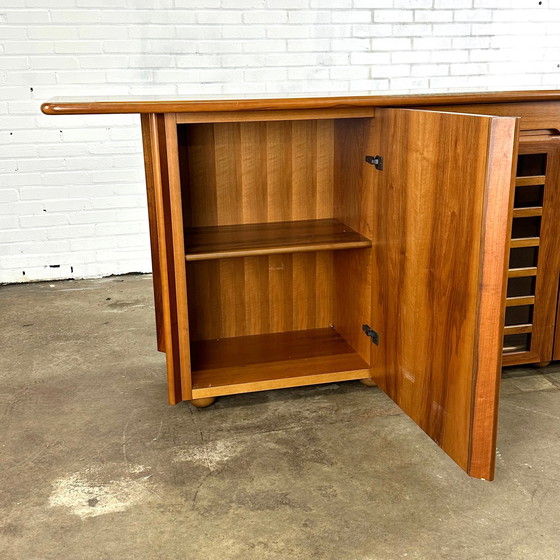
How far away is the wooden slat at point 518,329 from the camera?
236cm

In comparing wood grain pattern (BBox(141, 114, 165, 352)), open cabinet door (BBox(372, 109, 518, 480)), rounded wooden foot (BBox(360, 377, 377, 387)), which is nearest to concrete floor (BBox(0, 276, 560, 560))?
rounded wooden foot (BBox(360, 377, 377, 387))

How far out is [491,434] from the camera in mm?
1743

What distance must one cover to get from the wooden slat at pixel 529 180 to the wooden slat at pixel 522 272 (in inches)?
10.8

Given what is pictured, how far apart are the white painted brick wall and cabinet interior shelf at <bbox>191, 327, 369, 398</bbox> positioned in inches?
61.5

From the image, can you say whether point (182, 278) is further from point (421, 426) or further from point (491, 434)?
point (491, 434)

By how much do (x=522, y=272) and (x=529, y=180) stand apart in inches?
11.8

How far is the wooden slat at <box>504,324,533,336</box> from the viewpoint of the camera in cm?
236

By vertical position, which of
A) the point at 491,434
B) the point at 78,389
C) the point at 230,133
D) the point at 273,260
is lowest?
the point at 78,389

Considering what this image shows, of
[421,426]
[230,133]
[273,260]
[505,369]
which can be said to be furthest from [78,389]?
[505,369]

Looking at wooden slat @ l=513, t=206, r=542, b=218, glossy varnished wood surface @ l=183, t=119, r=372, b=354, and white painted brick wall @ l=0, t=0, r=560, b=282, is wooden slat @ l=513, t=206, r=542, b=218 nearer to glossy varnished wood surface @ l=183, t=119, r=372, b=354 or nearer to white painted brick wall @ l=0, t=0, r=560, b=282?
glossy varnished wood surface @ l=183, t=119, r=372, b=354

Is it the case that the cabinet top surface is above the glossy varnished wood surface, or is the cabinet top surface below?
above

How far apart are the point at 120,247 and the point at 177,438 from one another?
2.01 meters

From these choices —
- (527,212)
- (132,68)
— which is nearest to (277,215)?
(527,212)

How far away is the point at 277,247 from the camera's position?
2.20m
